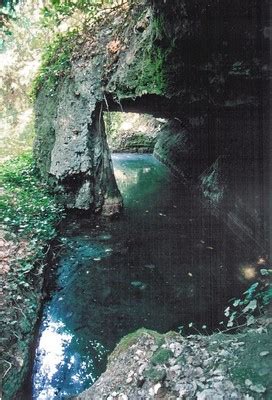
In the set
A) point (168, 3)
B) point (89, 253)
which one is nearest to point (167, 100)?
point (168, 3)

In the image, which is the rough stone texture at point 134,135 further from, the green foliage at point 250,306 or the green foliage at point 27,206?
the green foliage at point 250,306

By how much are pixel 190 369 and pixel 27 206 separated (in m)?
6.24

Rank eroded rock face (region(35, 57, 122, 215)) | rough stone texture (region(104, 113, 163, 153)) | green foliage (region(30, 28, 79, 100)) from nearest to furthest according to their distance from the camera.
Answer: eroded rock face (region(35, 57, 122, 215))
green foliage (region(30, 28, 79, 100))
rough stone texture (region(104, 113, 163, 153))

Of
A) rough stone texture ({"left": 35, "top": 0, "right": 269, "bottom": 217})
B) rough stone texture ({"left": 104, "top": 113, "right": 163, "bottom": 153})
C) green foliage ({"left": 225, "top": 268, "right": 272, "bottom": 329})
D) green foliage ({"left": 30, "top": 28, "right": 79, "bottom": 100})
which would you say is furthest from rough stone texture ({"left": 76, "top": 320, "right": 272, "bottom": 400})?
rough stone texture ({"left": 104, "top": 113, "right": 163, "bottom": 153})

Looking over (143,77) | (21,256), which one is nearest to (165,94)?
(143,77)

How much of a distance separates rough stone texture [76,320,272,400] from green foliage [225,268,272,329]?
0.89 feet

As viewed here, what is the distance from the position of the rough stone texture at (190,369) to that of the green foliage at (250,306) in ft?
0.89

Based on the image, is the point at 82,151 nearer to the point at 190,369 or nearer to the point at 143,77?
the point at 143,77

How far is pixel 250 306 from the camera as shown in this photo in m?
3.91

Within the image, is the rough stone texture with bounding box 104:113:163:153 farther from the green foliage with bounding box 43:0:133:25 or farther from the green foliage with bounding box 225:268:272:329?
the green foliage with bounding box 225:268:272:329

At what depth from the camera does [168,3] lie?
629 cm

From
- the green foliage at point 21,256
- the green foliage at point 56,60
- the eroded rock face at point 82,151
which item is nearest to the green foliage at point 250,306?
the green foliage at point 21,256

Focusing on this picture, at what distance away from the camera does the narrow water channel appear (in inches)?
197

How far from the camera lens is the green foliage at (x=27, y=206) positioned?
7270 millimetres
